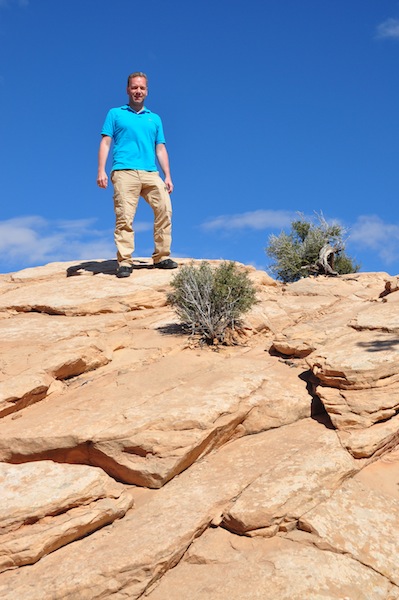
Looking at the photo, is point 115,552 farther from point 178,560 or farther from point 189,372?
point 189,372

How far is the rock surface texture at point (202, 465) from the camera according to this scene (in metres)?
3.72

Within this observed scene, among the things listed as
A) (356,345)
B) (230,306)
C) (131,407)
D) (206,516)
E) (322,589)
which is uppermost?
(230,306)

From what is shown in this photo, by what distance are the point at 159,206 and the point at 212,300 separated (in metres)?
2.88

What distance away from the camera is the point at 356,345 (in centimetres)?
569

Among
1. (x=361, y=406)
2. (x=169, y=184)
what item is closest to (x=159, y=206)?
(x=169, y=184)

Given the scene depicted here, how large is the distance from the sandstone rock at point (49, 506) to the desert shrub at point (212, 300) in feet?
8.40

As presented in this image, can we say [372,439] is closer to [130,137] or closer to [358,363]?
[358,363]

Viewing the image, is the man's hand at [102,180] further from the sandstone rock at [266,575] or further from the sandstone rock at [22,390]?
the sandstone rock at [266,575]

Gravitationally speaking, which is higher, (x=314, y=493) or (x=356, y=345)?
(x=356, y=345)

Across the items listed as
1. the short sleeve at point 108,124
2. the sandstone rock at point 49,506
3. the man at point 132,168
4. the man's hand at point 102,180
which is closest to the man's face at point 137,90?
the man at point 132,168

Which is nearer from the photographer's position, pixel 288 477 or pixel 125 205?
pixel 288 477

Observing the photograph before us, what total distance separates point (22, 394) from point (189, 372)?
160 centimetres

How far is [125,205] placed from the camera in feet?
29.2

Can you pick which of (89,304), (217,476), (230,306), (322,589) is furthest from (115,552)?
(89,304)
